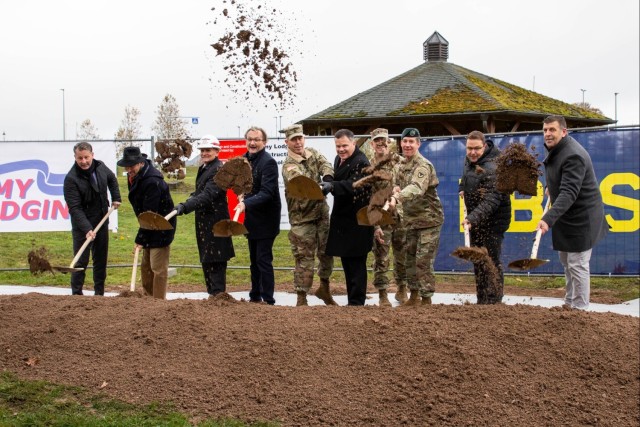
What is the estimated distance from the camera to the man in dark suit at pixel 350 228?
8.10m

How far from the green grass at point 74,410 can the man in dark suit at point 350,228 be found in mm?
3466

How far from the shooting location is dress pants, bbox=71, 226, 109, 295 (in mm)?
9289

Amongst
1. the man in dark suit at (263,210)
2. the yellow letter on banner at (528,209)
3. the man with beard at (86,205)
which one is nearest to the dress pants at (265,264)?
the man in dark suit at (263,210)

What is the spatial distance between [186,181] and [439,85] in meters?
8.80

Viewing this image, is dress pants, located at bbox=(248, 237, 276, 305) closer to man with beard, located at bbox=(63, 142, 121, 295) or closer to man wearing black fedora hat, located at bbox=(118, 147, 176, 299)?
man wearing black fedora hat, located at bbox=(118, 147, 176, 299)

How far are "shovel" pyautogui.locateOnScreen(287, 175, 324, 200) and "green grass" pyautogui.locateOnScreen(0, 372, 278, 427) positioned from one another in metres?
3.13

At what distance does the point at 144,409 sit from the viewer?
5004 millimetres

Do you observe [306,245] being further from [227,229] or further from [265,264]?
[227,229]

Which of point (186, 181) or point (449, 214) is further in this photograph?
point (186, 181)

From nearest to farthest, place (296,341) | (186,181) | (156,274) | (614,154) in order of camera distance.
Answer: (296,341) → (156,274) → (614,154) → (186,181)

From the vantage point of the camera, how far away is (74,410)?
5062 mm

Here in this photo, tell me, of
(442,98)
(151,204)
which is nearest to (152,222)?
(151,204)

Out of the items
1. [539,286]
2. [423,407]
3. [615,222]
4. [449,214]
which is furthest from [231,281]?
[423,407]

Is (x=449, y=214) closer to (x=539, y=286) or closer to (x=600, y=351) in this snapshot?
(x=539, y=286)
